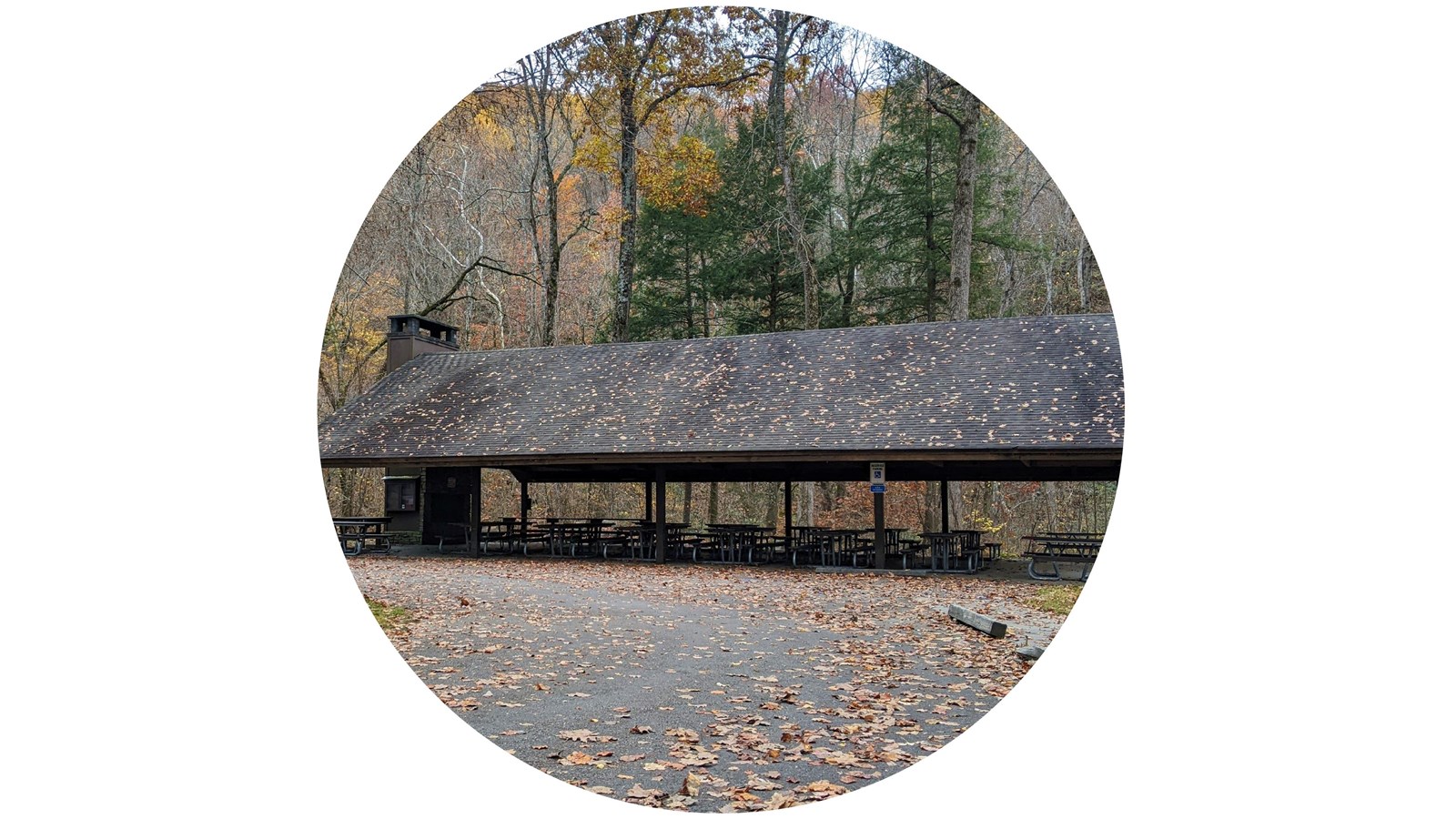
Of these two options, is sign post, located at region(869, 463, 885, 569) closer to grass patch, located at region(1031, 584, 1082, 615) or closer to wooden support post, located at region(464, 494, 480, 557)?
grass patch, located at region(1031, 584, 1082, 615)

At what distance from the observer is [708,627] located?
9.38m

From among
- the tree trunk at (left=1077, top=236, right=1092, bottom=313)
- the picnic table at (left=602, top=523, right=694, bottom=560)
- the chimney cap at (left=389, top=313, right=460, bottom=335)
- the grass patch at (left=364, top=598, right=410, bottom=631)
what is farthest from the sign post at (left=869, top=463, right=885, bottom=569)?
the chimney cap at (left=389, top=313, right=460, bottom=335)

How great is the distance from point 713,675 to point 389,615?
3788mm

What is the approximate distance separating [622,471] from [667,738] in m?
13.3

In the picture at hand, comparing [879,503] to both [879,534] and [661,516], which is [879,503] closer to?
[879,534]

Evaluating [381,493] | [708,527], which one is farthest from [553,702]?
[381,493]

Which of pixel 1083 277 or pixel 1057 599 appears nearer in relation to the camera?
pixel 1057 599

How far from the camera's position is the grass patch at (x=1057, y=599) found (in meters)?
11.1

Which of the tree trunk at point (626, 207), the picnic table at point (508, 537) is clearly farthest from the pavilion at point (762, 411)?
the tree trunk at point (626, 207)

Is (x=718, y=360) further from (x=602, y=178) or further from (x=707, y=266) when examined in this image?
(x=602, y=178)

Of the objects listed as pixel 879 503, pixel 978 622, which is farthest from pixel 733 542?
pixel 978 622

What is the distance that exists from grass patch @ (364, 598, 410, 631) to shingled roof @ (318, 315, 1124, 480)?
578cm

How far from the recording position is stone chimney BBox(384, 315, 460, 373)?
21656mm

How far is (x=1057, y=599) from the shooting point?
11898 mm
